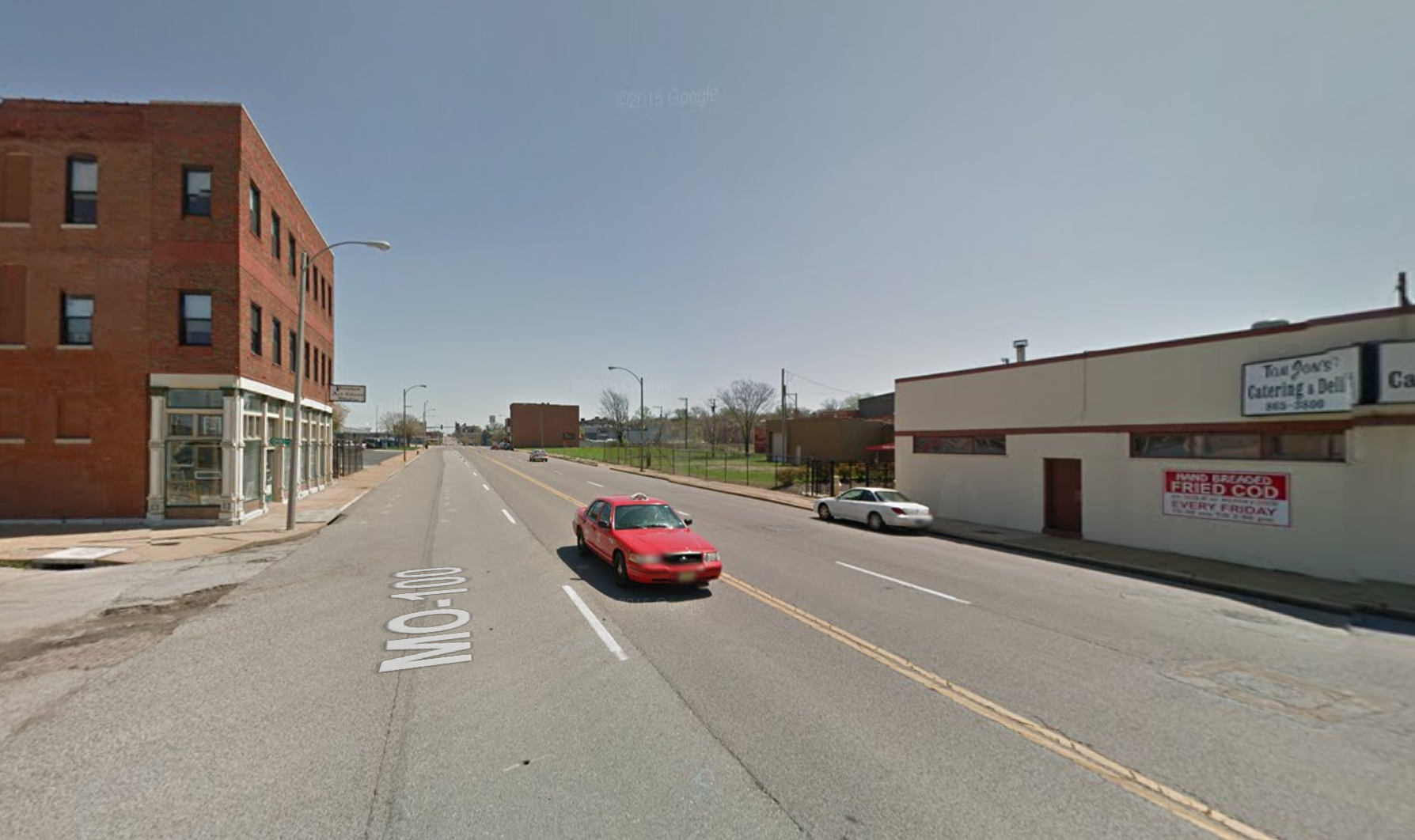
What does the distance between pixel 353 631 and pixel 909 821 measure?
6821mm

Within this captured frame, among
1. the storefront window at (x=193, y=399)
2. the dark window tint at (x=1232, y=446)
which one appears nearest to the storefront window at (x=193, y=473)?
the storefront window at (x=193, y=399)

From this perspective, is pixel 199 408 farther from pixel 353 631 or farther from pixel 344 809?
pixel 344 809

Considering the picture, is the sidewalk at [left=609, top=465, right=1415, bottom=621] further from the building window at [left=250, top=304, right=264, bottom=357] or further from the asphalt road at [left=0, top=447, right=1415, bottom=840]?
the building window at [left=250, top=304, right=264, bottom=357]

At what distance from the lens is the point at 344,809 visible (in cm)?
379

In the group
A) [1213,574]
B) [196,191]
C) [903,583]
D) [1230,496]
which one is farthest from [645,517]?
[196,191]

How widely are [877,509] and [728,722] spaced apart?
14353mm

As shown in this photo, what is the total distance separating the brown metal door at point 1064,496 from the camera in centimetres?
1725

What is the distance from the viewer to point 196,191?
1752 cm

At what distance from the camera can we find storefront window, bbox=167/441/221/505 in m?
17.0

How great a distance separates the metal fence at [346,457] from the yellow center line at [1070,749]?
39867mm

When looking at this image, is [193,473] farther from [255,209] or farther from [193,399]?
[255,209]

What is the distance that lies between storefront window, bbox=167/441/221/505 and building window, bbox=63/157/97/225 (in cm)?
675

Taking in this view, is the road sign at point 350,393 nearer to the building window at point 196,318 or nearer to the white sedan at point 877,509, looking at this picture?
the building window at point 196,318

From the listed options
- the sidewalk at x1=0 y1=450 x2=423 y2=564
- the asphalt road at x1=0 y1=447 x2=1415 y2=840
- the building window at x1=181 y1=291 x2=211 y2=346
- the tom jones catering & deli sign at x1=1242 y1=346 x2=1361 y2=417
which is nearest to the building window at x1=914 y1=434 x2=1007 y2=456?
the tom jones catering & deli sign at x1=1242 y1=346 x2=1361 y2=417
